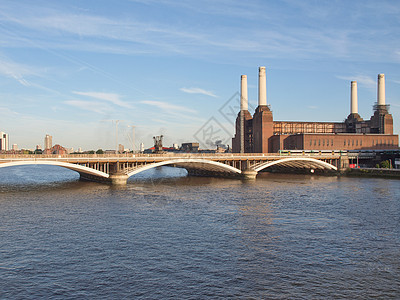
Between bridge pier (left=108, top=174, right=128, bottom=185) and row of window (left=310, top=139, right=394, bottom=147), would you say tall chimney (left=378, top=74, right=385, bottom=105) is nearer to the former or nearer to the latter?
row of window (left=310, top=139, right=394, bottom=147)

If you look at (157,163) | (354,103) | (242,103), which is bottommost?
(157,163)

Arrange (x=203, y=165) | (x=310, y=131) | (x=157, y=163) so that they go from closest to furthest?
(x=157, y=163), (x=203, y=165), (x=310, y=131)

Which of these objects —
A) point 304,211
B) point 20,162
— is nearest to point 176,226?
point 304,211

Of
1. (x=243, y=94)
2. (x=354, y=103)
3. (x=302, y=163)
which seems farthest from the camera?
(x=354, y=103)

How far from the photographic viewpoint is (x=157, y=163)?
75938 mm

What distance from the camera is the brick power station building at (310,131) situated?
123m

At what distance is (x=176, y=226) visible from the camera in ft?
119

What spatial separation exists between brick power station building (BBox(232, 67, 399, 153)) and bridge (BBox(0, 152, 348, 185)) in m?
10.0

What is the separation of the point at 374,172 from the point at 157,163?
5763 cm

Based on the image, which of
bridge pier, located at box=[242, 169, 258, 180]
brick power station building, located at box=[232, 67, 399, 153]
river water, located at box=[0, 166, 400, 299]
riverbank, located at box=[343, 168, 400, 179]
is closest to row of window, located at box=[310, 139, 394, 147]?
brick power station building, located at box=[232, 67, 399, 153]

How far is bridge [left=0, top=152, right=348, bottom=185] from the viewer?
64750 mm

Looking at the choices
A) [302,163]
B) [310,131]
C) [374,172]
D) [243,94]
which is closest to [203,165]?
[302,163]

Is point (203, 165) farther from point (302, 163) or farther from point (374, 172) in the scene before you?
point (374, 172)

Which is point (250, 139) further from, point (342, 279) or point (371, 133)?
point (342, 279)
